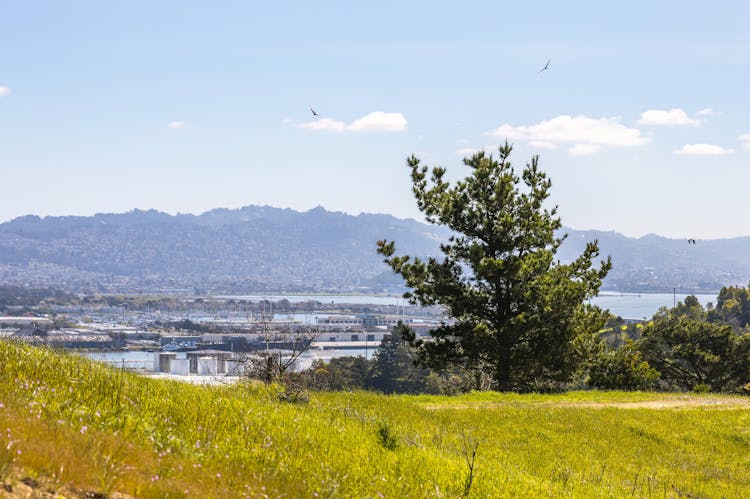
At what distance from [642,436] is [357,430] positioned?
8.68m

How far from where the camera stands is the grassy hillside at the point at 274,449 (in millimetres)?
4984

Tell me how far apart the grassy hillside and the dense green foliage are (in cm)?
1121

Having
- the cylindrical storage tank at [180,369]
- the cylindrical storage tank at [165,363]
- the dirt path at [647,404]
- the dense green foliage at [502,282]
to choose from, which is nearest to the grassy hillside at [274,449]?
the dirt path at [647,404]

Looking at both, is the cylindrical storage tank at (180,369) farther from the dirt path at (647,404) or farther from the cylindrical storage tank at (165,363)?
the dirt path at (647,404)

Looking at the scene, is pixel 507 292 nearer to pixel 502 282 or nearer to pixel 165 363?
pixel 502 282

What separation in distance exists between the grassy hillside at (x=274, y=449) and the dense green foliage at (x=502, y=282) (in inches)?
441

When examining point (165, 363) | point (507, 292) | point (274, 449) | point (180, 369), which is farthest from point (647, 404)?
point (274, 449)

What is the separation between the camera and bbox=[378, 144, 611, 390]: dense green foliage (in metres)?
26.2

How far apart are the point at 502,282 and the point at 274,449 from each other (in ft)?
69.7

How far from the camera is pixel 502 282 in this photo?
2723 centimetres

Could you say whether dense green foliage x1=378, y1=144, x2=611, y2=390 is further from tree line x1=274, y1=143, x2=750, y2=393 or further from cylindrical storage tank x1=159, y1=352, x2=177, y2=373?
cylindrical storage tank x1=159, y1=352, x2=177, y2=373

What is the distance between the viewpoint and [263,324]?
14.6 m

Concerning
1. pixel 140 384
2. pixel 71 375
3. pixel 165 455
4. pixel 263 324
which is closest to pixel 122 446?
pixel 165 455

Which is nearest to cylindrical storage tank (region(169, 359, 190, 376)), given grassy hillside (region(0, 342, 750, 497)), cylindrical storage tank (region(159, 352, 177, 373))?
cylindrical storage tank (region(159, 352, 177, 373))
